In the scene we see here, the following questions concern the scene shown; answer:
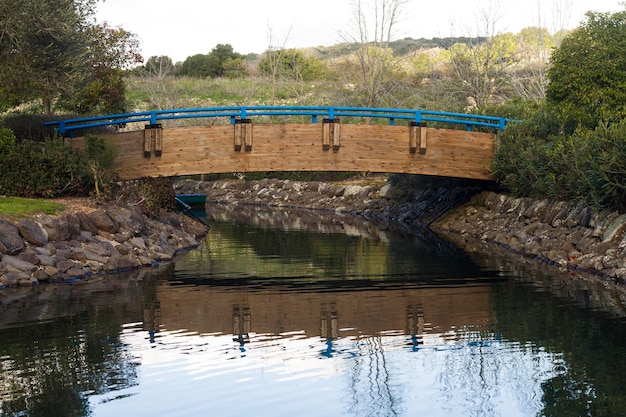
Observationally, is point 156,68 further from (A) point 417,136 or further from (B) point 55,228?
(B) point 55,228

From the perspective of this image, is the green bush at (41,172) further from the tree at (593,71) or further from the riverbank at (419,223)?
the tree at (593,71)

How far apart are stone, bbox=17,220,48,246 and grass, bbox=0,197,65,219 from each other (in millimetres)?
672

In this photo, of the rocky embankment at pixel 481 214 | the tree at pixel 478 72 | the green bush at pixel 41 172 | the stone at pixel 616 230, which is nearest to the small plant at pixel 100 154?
the green bush at pixel 41 172

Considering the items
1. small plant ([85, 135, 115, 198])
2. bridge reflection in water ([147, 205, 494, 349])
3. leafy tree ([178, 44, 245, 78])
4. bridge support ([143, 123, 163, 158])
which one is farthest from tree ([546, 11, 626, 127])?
leafy tree ([178, 44, 245, 78])

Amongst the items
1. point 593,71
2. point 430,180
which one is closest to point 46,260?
point 593,71

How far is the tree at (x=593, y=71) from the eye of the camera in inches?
1174

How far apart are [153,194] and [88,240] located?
27.6 feet

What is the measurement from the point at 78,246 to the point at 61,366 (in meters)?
10.8

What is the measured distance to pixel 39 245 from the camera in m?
22.9

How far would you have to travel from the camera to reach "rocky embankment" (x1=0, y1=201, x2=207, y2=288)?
21.8 meters

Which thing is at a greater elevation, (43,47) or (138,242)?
(43,47)

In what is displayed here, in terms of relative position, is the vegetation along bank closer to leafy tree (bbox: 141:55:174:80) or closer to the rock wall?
the rock wall

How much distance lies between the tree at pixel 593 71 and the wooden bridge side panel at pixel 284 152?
521 cm

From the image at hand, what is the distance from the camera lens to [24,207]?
80.7 ft
